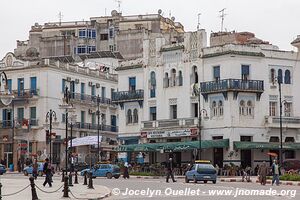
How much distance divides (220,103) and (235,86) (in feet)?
7.86

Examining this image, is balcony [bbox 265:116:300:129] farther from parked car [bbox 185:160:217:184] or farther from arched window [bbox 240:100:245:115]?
parked car [bbox 185:160:217:184]

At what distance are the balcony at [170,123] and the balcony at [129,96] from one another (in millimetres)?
2852

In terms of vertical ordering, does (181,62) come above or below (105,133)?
above

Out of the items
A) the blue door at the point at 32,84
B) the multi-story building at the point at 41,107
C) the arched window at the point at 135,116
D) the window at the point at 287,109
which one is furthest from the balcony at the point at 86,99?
the window at the point at 287,109

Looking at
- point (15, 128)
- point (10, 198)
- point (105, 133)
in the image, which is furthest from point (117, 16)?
point (10, 198)

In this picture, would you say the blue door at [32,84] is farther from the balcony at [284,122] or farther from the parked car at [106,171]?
the balcony at [284,122]

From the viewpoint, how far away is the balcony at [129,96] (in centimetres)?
7338

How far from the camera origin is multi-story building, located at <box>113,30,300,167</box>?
64938 millimetres

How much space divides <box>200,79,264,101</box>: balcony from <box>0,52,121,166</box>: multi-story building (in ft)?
57.5

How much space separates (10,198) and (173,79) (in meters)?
43.5

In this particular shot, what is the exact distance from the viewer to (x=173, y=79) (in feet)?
234

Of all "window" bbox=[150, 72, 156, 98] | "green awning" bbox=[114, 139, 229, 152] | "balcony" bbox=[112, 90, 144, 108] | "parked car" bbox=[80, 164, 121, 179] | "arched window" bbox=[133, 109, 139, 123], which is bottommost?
"parked car" bbox=[80, 164, 121, 179]

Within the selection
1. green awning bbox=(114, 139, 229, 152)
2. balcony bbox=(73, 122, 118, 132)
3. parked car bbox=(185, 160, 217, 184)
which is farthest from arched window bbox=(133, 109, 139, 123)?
parked car bbox=(185, 160, 217, 184)

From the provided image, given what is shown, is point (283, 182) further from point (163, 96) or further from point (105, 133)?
point (105, 133)
